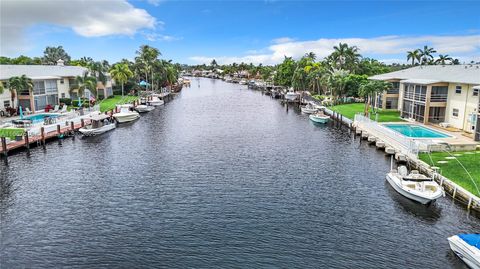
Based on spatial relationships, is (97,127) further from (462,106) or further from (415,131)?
(462,106)

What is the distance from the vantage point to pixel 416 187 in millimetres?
30188

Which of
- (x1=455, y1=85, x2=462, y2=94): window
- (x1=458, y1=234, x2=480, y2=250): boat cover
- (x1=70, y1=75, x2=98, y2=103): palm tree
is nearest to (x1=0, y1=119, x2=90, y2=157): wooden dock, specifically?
(x1=70, y1=75, x2=98, y2=103): palm tree

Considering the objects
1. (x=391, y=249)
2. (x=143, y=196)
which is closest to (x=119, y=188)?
(x=143, y=196)

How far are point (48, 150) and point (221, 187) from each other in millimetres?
27137

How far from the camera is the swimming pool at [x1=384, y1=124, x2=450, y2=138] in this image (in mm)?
48094

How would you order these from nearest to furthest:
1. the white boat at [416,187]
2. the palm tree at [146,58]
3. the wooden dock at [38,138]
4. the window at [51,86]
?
1. the white boat at [416,187]
2. the wooden dock at [38,138]
3. the window at [51,86]
4. the palm tree at [146,58]

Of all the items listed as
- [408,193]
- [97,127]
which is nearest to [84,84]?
[97,127]

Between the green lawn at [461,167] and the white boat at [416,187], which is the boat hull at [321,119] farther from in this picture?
the white boat at [416,187]

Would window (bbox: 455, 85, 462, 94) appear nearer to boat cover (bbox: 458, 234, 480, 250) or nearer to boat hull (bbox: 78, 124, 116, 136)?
boat cover (bbox: 458, 234, 480, 250)

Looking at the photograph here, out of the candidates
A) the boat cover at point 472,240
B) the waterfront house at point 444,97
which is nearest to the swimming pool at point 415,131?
the waterfront house at point 444,97

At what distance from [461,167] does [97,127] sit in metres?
50.0

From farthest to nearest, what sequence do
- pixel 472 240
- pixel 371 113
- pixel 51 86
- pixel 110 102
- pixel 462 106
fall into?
pixel 110 102 → pixel 51 86 → pixel 371 113 → pixel 462 106 → pixel 472 240

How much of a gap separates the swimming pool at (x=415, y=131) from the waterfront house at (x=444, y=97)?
324 centimetres

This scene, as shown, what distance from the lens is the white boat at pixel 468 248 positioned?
20025 mm
